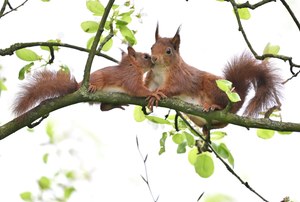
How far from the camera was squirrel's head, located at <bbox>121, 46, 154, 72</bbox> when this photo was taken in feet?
7.24

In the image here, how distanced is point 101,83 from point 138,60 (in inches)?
8.9

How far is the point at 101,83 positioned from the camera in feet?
6.73

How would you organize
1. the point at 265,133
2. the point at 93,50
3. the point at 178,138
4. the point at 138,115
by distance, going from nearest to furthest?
the point at 93,50 < the point at 265,133 < the point at 178,138 < the point at 138,115

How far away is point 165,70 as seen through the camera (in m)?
2.19

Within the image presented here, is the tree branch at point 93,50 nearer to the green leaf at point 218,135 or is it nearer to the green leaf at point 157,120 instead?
the green leaf at point 157,120

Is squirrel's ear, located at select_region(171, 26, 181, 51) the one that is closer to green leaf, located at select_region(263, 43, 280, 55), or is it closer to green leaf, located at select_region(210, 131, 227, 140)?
green leaf, located at select_region(210, 131, 227, 140)

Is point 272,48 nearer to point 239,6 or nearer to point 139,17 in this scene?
point 239,6

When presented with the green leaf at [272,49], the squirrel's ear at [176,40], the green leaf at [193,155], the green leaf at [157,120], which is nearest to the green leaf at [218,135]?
the green leaf at [193,155]

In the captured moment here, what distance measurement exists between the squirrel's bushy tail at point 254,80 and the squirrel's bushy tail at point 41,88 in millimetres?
551

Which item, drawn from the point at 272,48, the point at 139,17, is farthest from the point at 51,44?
the point at 272,48

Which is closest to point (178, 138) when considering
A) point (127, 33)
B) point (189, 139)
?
point (189, 139)

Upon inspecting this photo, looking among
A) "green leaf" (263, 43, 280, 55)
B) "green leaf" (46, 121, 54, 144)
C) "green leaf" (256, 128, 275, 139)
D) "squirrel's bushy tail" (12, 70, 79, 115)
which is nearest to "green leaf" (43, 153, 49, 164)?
"green leaf" (46, 121, 54, 144)

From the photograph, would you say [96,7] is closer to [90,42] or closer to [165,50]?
[90,42]

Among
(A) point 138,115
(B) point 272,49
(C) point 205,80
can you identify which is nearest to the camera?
(B) point 272,49
